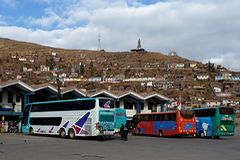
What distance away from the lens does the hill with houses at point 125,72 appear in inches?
3957

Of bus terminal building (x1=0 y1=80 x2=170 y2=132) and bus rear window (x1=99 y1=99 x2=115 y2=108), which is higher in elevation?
bus terminal building (x1=0 y1=80 x2=170 y2=132)

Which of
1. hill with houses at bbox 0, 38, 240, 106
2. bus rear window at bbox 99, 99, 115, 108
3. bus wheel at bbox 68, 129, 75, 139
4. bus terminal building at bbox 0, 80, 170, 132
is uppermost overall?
hill with houses at bbox 0, 38, 240, 106

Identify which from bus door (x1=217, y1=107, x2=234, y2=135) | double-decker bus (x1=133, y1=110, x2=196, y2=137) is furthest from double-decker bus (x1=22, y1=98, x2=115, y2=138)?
bus door (x1=217, y1=107, x2=234, y2=135)

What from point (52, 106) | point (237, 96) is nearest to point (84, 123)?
point (52, 106)

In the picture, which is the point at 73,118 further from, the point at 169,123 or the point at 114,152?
the point at 114,152

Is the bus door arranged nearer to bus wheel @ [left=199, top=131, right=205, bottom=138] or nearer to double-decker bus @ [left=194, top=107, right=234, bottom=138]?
double-decker bus @ [left=194, top=107, right=234, bottom=138]

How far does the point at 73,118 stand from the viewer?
29109mm

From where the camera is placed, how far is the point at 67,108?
2981cm

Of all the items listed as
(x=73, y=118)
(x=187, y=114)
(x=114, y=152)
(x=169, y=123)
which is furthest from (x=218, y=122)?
(x=114, y=152)

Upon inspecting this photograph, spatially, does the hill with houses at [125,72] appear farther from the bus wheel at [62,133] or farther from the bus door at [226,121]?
the bus wheel at [62,133]

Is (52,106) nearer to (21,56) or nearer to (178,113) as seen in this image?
(178,113)

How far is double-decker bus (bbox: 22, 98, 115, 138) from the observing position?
1082 inches

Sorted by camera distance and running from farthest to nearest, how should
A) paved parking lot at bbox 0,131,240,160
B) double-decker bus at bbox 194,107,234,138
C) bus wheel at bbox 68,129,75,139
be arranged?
double-decker bus at bbox 194,107,234,138
bus wheel at bbox 68,129,75,139
paved parking lot at bbox 0,131,240,160

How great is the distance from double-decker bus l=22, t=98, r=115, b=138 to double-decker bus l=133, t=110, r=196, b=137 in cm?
715
